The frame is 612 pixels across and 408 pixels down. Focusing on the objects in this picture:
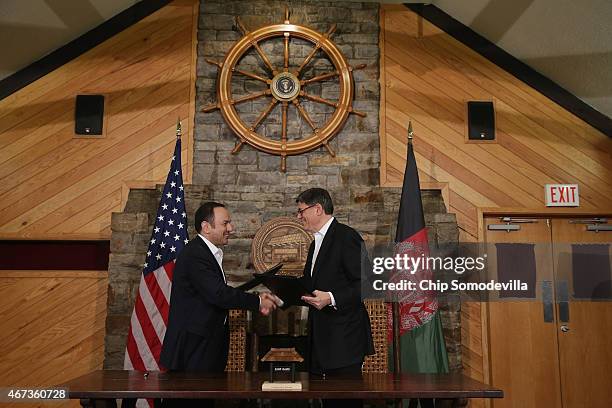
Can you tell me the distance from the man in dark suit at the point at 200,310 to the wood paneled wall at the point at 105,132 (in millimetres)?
1658

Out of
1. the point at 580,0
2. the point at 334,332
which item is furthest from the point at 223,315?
the point at 580,0

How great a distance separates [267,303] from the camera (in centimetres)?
303

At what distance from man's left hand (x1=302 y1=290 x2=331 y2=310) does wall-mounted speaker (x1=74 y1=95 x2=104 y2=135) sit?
98.3 inches

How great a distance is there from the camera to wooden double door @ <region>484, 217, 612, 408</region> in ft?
14.6

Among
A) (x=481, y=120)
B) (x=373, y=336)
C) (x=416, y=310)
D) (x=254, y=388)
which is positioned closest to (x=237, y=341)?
(x=373, y=336)

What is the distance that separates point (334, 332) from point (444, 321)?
171cm

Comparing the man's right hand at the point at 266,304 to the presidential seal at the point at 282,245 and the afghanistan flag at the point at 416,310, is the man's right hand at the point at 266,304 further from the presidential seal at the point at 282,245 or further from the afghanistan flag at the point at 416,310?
the afghanistan flag at the point at 416,310

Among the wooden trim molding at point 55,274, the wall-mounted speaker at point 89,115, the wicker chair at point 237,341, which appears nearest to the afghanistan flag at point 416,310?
the wicker chair at point 237,341

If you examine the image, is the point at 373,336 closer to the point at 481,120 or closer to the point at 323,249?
the point at 323,249

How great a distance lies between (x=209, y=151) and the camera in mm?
4547

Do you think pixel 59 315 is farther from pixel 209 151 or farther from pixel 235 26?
pixel 235 26

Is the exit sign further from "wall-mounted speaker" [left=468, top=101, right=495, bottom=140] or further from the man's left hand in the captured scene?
the man's left hand

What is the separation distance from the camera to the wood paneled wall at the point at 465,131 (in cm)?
459

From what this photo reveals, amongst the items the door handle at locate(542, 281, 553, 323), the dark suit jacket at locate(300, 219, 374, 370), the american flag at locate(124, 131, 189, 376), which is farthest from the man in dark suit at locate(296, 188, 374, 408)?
the door handle at locate(542, 281, 553, 323)
